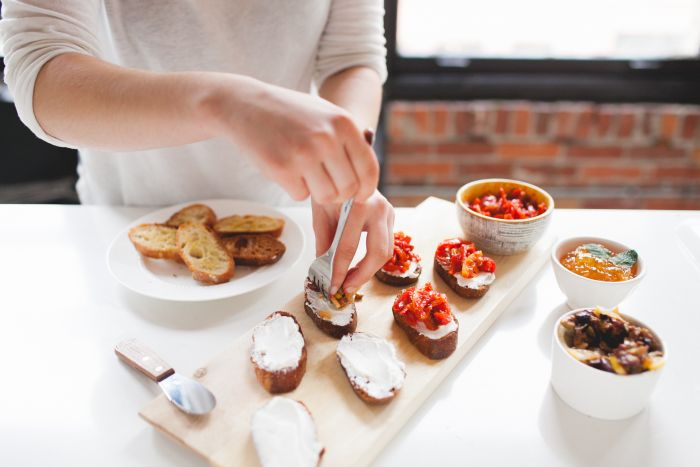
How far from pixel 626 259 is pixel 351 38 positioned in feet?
2.83

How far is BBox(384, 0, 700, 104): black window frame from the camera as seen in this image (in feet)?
8.77

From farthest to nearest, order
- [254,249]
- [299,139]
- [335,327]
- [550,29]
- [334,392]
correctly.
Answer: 1. [550,29]
2. [254,249]
3. [335,327]
4. [334,392]
5. [299,139]

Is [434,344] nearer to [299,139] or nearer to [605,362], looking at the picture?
[605,362]

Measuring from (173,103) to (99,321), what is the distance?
1.60ft

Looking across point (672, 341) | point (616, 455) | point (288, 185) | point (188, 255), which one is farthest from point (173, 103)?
point (672, 341)

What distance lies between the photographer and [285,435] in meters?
0.86

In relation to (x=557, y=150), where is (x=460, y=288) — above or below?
above

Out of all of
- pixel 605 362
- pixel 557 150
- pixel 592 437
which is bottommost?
pixel 557 150

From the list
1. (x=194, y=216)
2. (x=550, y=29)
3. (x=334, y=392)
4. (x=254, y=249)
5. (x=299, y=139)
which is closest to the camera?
(x=299, y=139)

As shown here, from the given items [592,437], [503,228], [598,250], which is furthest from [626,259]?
[592,437]

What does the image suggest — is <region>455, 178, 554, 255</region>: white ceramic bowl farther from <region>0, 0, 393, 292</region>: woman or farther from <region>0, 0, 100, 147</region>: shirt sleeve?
<region>0, 0, 100, 147</region>: shirt sleeve

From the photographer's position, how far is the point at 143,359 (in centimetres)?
103

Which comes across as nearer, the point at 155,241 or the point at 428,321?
the point at 428,321

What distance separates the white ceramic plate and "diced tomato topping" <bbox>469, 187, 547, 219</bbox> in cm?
43
